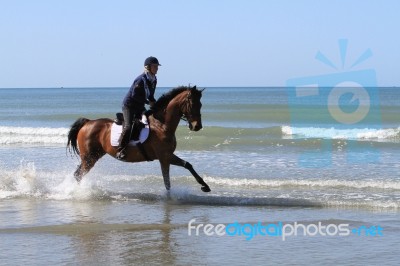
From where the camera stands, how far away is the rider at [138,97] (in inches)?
427

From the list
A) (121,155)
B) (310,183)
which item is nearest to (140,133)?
(121,155)

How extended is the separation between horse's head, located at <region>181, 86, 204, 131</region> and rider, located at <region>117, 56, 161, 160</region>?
0.66 metres

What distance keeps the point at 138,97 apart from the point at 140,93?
0.08m

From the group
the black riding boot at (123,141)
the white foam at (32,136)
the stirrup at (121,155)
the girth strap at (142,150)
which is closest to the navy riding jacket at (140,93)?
the black riding boot at (123,141)

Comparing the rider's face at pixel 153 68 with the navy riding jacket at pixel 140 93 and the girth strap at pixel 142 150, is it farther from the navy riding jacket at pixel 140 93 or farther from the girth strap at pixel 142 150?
the girth strap at pixel 142 150

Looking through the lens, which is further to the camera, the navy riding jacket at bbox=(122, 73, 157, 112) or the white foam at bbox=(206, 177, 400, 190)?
the white foam at bbox=(206, 177, 400, 190)

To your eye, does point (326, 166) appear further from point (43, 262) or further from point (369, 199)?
point (43, 262)

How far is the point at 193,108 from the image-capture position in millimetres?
10680

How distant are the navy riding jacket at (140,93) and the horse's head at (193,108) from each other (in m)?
0.65

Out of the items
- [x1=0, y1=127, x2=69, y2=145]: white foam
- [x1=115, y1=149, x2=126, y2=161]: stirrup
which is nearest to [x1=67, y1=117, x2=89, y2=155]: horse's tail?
[x1=115, y1=149, x2=126, y2=161]: stirrup

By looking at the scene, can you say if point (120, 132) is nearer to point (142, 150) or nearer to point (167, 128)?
point (142, 150)

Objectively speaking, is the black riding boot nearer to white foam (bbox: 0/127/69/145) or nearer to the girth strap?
the girth strap

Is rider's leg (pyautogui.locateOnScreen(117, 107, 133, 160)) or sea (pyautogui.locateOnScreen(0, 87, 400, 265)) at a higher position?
rider's leg (pyautogui.locateOnScreen(117, 107, 133, 160))

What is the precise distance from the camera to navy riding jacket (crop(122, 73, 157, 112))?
10898 millimetres
